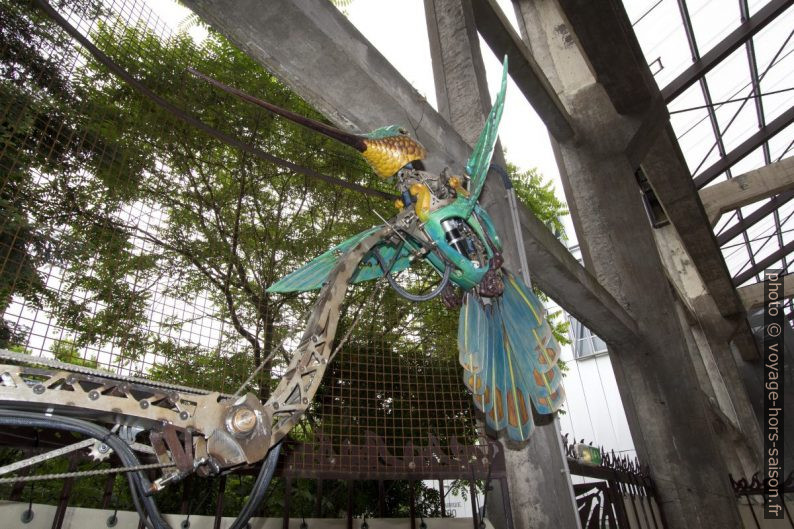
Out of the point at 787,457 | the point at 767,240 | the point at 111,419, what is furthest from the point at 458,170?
the point at 767,240

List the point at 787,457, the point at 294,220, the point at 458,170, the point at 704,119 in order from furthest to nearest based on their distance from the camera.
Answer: the point at 787,457 → the point at 704,119 → the point at 294,220 → the point at 458,170

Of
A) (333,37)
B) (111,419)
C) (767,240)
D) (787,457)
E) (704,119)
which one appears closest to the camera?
(111,419)

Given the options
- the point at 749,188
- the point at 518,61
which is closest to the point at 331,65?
the point at 518,61

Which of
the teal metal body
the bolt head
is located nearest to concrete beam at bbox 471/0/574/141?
the teal metal body

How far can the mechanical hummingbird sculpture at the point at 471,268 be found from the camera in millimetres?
1802

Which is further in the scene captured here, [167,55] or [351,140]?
[167,55]

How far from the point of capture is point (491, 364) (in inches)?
73.8

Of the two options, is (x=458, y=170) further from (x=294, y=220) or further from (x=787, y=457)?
(x=787, y=457)

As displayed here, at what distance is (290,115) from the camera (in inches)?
59.2

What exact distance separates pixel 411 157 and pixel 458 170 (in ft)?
2.28

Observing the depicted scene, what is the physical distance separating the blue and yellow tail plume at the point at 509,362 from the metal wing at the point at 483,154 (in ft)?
1.47

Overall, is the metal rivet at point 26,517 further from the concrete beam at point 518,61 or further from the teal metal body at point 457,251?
the concrete beam at point 518,61

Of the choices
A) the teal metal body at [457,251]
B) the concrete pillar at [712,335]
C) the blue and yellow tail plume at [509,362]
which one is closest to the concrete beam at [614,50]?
the teal metal body at [457,251]

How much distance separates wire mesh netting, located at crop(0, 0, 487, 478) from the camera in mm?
2576
